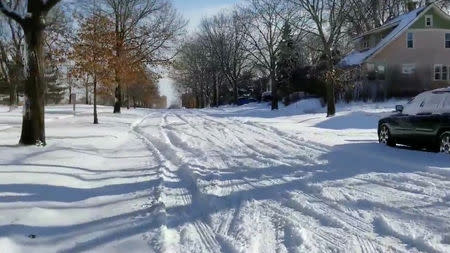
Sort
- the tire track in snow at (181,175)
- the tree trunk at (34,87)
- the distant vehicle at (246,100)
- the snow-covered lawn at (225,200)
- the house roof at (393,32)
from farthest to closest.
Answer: the distant vehicle at (246,100) < the house roof at (393,32) < the tree trunk at (34,87) < the tire track in snow at (181,175) < the snow-covered lawn at (225,200)

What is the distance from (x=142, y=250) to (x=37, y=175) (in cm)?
502

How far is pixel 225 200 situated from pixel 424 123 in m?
7.89

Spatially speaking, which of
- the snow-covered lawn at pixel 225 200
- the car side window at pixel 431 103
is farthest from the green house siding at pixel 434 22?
the snow-covered lawn at pixel 225 200

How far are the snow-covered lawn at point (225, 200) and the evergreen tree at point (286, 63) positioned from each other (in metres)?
42.7

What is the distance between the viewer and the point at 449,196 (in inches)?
310

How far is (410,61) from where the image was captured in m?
45.7

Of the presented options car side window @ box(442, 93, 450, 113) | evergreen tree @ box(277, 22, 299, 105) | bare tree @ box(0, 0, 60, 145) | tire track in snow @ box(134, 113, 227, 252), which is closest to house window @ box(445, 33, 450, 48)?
evergreen tree @ box(277, 22, 299, 105)

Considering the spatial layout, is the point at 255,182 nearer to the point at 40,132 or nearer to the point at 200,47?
the point at 40,132

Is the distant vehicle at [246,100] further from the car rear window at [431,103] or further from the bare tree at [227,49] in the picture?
the car rear window at [431,103]

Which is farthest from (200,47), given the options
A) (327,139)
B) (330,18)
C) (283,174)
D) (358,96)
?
(283,174)

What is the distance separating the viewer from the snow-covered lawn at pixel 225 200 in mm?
5887

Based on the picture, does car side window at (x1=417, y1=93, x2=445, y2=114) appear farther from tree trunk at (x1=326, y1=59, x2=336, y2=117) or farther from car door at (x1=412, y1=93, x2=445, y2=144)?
tree trunk at (x1=326, y1=59, x2=336, y2=117)

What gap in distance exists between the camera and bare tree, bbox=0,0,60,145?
14453 mm

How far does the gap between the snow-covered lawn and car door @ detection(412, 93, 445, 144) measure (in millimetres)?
566
